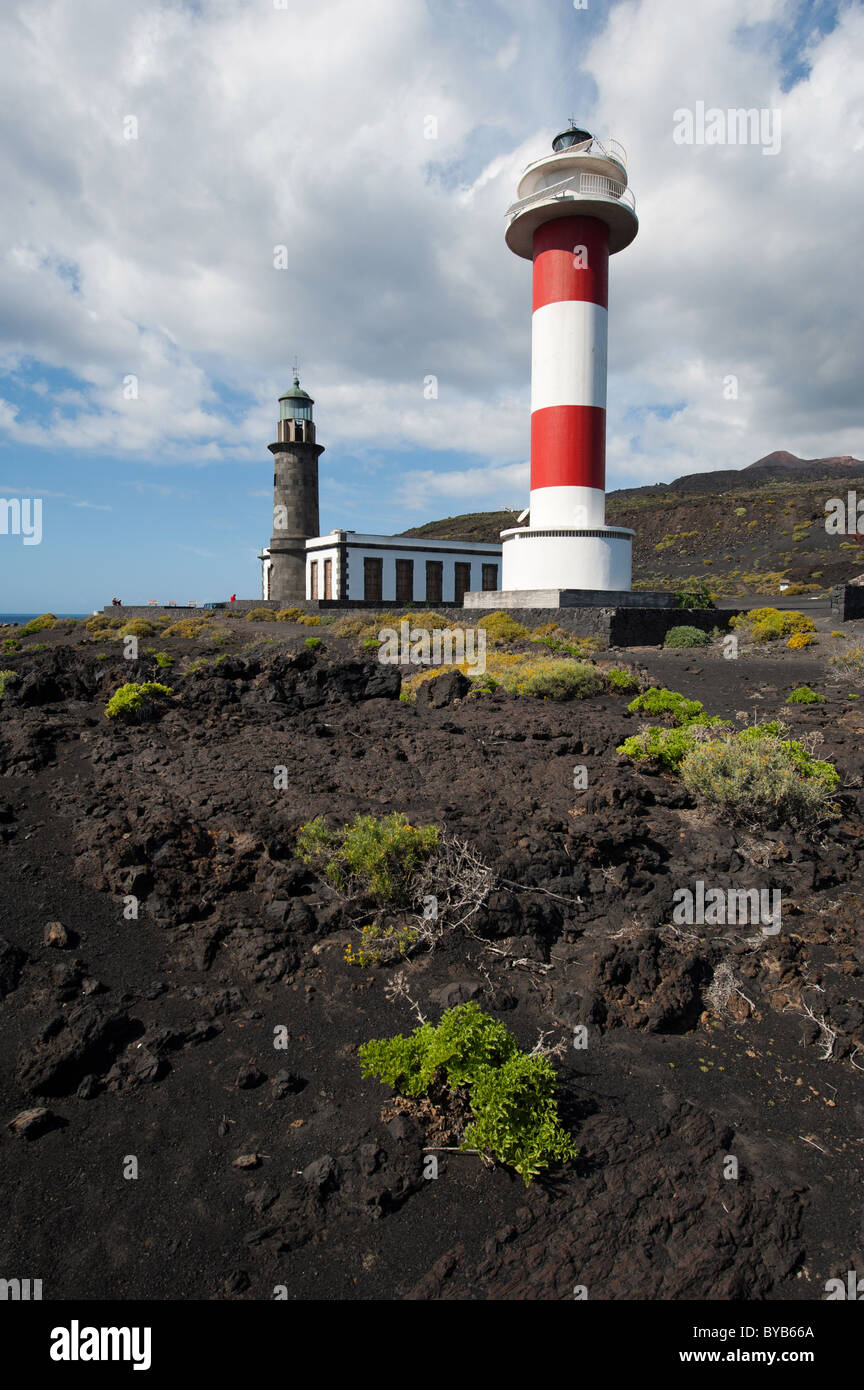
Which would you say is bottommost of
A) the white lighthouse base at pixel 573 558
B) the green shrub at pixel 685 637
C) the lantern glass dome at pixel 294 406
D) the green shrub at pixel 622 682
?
the green shrub at pixel 622 682

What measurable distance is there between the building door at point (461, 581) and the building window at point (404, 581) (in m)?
2.28

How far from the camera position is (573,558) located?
17.7 m

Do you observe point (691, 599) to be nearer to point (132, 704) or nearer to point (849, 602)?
point (849, 602)

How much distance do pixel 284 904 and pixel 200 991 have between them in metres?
0.76

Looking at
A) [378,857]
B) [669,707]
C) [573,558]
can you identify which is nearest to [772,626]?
[573,558]

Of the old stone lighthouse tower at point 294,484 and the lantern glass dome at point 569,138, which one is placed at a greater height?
the lantern glass dome at point 569,138

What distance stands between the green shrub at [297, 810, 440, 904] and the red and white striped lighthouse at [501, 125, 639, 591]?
13737 mm

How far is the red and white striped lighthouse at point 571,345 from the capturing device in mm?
16766

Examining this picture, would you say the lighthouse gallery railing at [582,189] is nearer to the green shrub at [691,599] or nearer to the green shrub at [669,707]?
the green shrub at [691,599]

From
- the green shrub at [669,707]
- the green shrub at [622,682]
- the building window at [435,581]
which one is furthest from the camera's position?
the building window at [435,581]

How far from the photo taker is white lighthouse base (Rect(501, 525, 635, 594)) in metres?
17.6

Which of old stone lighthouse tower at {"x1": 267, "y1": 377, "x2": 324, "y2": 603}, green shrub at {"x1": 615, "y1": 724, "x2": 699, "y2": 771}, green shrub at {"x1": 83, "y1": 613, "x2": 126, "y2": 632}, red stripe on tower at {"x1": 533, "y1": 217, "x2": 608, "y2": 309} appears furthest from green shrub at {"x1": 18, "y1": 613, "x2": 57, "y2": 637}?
green shrub at {"x1": 615, "y1": 724, "x2": 699, "y2": 771}

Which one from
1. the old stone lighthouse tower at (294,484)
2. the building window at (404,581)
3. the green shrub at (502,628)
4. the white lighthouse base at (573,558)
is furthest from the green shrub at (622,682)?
the old stone lighthouse tower at (294,484)
